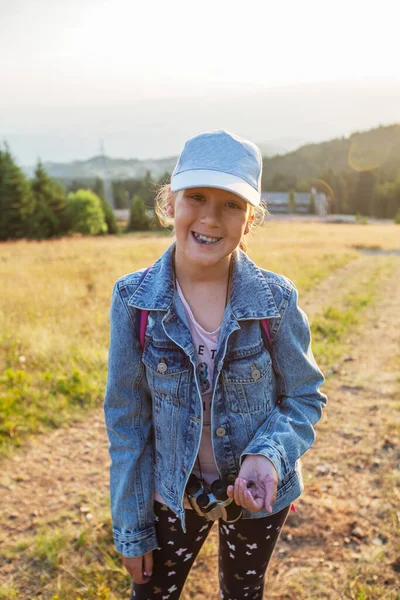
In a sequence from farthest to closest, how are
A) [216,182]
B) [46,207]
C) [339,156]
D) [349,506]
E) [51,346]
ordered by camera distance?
[339,156]
[46,207]
[51,346]
[349,506]
[216,182]

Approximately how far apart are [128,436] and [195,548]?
64 cm

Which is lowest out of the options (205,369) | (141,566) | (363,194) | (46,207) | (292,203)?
(292,203)

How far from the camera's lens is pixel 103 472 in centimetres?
398

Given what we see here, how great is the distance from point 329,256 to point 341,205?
83.2 meters

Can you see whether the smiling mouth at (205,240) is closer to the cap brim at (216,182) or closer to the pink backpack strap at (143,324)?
the cap brim at (216,182)

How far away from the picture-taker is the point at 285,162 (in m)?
170

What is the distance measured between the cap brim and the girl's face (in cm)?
6

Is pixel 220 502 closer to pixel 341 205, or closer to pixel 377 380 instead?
pixel 377 380

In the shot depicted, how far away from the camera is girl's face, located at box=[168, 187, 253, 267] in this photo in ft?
5.32

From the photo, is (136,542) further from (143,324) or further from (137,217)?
(137,217)

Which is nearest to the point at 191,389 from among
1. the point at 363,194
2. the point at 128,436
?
the point at 128,436

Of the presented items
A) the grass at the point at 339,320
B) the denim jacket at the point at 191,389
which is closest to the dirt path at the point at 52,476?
the denim jacket at the point at 191,389

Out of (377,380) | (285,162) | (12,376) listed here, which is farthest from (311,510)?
(285,162)

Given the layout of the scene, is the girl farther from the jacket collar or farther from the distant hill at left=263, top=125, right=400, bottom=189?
the distant hill at left=263, top=125, right=400, bottom=189
